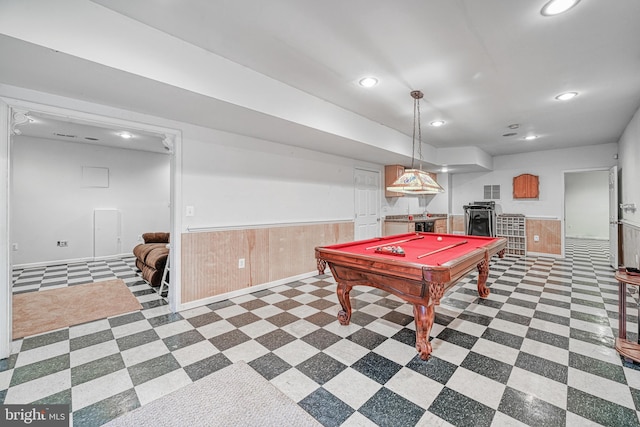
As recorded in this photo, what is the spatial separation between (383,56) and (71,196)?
6.56 m

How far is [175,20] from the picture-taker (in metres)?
1.99

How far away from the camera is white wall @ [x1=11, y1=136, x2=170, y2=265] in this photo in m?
5.24

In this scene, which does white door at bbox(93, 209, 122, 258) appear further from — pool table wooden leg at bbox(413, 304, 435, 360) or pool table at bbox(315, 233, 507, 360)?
pool table wooden leg at bbox(413, 304, 435, 360)

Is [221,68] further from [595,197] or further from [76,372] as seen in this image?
[595,197]

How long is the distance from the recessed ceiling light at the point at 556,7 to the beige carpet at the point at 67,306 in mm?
4560

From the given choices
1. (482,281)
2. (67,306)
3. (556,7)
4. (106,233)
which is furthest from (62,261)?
(556,7)

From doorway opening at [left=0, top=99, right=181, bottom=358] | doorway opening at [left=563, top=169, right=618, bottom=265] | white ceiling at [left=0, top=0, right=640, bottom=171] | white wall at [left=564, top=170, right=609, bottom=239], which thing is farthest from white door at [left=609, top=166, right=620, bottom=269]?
doorway opening at [left=0, top=99, right=181, bottom=358]

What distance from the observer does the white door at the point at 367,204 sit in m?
5.60

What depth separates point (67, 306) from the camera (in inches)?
128

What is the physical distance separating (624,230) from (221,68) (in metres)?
6.50

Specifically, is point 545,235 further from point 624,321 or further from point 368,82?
point 368,82

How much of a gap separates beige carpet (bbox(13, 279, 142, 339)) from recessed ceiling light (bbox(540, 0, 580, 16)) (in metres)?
4.56

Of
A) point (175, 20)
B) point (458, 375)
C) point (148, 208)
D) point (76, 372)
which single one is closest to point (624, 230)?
point (458, 375)

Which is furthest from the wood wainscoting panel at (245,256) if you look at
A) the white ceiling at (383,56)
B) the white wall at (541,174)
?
the white wall at (541,174)
